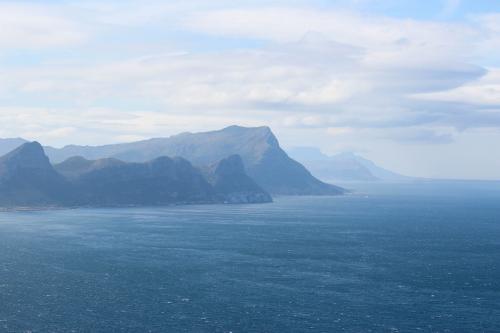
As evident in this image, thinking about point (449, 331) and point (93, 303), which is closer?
point (449, 331)

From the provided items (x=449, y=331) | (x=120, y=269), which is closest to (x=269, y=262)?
(x=120, y=269)

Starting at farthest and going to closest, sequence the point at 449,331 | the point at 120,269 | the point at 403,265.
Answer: the point at 403,265 → the point at 120,269 → the point at 449,331

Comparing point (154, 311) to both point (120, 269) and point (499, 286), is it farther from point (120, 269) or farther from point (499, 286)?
point (499, 286)

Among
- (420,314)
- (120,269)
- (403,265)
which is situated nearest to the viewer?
(420,314)

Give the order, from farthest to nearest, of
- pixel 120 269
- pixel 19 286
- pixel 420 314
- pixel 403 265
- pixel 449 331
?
pixel 403 265, pixel 120 269, pixel 19 286, pixel 420 314, pixel 449 331

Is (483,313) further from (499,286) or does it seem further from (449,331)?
(499,286)

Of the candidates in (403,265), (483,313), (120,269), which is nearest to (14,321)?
(120,269)

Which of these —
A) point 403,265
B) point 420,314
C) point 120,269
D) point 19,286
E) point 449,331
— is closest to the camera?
point 449,331

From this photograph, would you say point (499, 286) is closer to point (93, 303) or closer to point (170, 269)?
point (170, 269)

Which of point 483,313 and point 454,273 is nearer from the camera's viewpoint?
point 483,313
